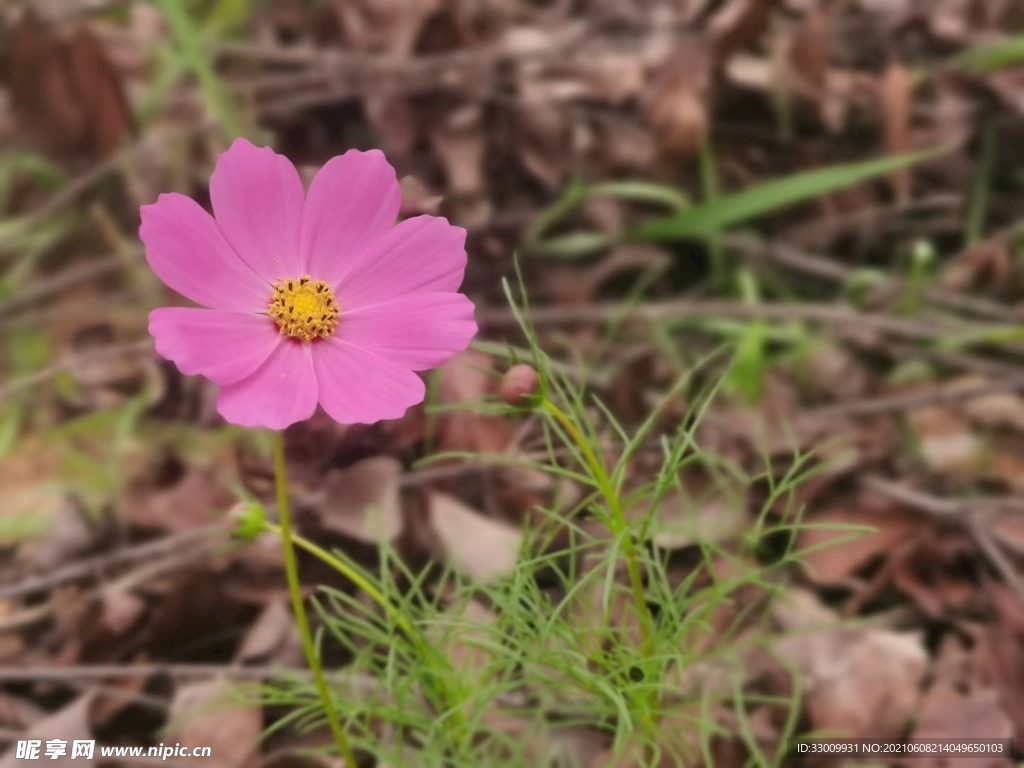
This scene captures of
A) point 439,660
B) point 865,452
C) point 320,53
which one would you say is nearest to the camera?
point 439,660

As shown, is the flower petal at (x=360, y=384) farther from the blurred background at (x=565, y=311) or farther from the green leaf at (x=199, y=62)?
the green leaf at (x=199, y=62)

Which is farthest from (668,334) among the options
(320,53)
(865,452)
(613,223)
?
(320,53)

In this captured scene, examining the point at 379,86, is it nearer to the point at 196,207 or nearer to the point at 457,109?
the point at 457,109

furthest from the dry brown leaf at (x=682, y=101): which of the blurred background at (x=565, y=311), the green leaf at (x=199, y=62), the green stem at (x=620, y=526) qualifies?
the green stem at (x=620, y=526)


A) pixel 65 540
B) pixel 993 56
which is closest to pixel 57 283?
pixel 65 540

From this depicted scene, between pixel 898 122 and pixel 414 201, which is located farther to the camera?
pixel 898 122

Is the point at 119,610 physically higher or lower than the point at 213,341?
lower

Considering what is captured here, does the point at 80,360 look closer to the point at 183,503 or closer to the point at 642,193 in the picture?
the point at 183,503
